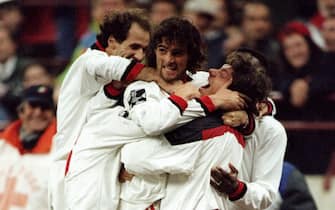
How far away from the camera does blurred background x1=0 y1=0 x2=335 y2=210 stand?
11656 millimetres

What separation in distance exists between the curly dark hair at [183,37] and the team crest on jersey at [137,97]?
0.68ft

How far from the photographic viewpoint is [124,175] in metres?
7.46

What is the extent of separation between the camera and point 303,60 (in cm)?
1227

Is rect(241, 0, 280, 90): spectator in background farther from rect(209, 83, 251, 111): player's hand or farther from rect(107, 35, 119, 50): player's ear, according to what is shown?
rect(209, 83, 251, 111): player's hand

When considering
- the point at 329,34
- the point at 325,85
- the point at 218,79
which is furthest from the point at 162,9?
the point at 218,79

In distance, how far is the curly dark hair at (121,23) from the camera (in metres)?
7.65

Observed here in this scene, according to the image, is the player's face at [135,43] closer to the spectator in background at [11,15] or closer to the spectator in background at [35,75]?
the spectator in background at [35,75]

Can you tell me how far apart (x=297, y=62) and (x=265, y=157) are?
4.75 metres

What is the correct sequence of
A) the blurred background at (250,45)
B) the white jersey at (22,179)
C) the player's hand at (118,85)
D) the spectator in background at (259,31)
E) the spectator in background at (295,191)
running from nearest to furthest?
the player's hand at (118,85), the spectator in background at (295,191), the white jersey at (22,179), the blurred background at (250,45), the spectator in background at (259,31)

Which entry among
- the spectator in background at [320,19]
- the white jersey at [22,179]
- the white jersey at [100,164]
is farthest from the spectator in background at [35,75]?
the white jersey at [100,164]

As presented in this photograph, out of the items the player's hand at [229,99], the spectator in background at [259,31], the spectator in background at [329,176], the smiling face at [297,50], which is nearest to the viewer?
the player's hand at [229,99]

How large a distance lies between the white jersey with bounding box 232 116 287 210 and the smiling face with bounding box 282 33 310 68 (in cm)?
465

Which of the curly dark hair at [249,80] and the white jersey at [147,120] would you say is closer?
the white jersey at [147,120]

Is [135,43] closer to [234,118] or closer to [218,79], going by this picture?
[218,79]
